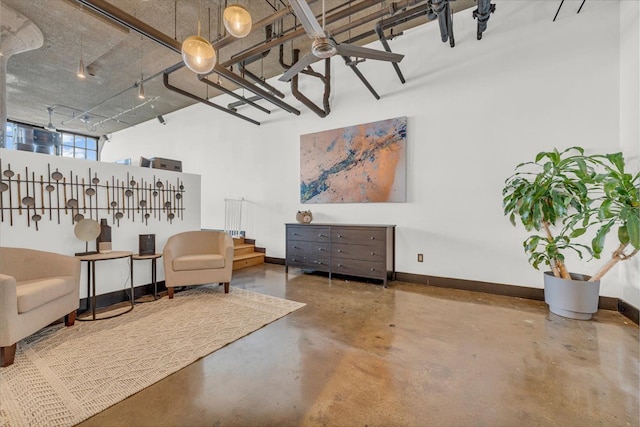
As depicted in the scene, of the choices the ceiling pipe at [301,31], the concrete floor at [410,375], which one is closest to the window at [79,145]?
the ceiling pipe at [301,31]

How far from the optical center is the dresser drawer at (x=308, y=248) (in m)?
4.32

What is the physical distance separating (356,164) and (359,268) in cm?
176

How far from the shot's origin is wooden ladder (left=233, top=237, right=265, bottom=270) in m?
5.10

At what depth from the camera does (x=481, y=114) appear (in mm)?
3549

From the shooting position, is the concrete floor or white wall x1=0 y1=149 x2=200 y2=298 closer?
the concrete floor

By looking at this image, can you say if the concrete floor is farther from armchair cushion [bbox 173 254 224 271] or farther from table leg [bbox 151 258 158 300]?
table leg [bbox 151 258 158 300]

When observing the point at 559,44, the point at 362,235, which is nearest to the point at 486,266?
the point at 362,235

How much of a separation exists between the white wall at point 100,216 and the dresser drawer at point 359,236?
2.38 m

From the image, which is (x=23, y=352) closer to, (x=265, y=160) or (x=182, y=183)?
(x=182, y=183)

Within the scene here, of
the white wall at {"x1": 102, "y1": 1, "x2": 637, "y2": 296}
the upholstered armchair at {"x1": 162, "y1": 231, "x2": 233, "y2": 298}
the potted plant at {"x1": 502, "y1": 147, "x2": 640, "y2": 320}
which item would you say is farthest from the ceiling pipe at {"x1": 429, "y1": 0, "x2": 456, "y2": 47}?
the upholstered armchair at {"x1": 162, "y1": 231, "x2": 233, "y2": 298}

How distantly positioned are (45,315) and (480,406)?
3.35m

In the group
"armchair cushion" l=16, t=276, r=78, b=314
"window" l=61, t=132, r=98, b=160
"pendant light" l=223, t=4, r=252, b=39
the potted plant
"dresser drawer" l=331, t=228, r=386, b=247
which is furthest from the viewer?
"window" l=61, t=132, r=98, b=160

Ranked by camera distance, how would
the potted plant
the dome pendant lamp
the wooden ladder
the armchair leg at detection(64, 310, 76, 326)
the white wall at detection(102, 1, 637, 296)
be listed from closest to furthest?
the dome pendant lamp → the potted plant → the armchair leg at detection(64, 310, 76, 326) → the white wall at detection(102, 1, 637, 296) → the wooden ladder

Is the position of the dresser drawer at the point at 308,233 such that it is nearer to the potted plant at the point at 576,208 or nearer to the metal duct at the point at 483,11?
the potted plant at the point at 576,208
